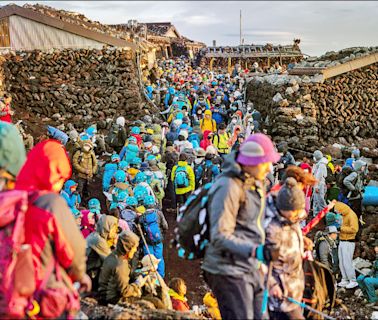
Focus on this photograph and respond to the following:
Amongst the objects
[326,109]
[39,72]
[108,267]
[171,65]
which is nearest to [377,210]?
[326,109]

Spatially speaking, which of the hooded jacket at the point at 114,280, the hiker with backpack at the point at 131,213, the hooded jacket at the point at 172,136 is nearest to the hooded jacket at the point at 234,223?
the hooded jacket at the point at 114,280

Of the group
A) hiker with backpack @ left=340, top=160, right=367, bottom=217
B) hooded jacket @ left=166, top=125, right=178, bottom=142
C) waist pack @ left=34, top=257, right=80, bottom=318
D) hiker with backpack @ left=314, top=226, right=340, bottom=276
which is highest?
hooded jacket @ left=166, top=125, right=178, bottom=142

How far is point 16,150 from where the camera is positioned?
10.7 ft

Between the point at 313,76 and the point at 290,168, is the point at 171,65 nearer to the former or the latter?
the point at 313,76

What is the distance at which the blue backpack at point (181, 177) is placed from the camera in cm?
1148

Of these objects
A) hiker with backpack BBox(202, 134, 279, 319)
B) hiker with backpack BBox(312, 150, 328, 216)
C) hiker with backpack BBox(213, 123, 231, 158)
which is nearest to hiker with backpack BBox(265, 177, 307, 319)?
hiker with backpack BBox(202, 134, 279, 319)

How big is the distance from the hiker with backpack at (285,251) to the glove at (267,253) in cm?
51

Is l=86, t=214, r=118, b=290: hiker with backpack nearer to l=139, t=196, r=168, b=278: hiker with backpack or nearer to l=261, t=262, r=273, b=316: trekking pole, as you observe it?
l=139, t=196, r=168, b=278: hiker with backpack

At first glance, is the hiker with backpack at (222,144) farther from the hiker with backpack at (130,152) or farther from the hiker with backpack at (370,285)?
the hiker with backpack at (370,285)

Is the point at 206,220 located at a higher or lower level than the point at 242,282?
Answer: higher

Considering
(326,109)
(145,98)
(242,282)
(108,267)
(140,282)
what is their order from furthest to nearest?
1. (145,98)
2. (326,109)
3. (140,282)
4. (108,267)
5. (242,282)

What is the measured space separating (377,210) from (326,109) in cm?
719

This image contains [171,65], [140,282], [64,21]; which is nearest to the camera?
[140,282]

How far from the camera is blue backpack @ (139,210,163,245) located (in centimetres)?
838
